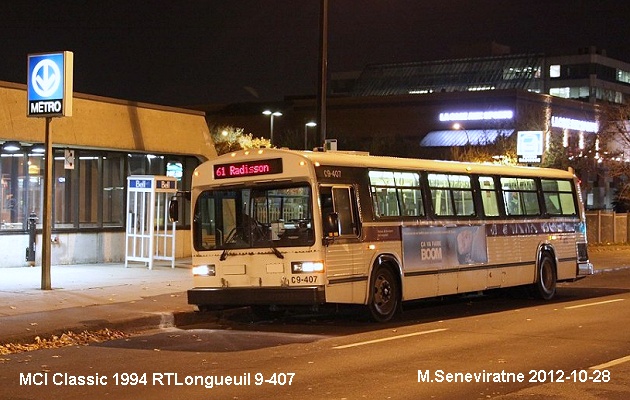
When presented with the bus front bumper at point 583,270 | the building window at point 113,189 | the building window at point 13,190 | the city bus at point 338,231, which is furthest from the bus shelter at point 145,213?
the bus front bumper at point 583,270

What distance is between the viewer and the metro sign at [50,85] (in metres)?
18.9

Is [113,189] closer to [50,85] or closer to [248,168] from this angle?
[50,85]

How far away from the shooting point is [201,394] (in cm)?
956

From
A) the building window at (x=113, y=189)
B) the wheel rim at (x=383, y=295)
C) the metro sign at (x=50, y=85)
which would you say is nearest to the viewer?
the wheel rim at (x=383, y=295)

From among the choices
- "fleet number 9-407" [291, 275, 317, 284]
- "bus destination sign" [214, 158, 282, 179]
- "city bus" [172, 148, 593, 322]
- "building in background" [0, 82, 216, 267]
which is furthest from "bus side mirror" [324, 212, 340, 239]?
"building in background" [0, 82, 216, 267]

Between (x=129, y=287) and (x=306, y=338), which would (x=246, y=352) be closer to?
(x=306, y=338)

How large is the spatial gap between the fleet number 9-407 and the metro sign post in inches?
264

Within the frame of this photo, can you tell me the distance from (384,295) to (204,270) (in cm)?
322

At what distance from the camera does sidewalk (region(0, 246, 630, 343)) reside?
14.7 meters

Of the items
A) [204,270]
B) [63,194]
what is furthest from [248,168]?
[63,194]

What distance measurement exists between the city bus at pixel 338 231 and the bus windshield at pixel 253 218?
0.06ft

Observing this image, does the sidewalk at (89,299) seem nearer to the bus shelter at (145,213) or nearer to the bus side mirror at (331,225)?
the bus shelter at (145,213)

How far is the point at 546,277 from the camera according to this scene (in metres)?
20.8

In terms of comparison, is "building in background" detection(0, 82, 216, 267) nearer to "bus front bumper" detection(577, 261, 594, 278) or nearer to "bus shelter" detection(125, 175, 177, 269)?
"bus shelter" detection(125, 175, 177, 269)
